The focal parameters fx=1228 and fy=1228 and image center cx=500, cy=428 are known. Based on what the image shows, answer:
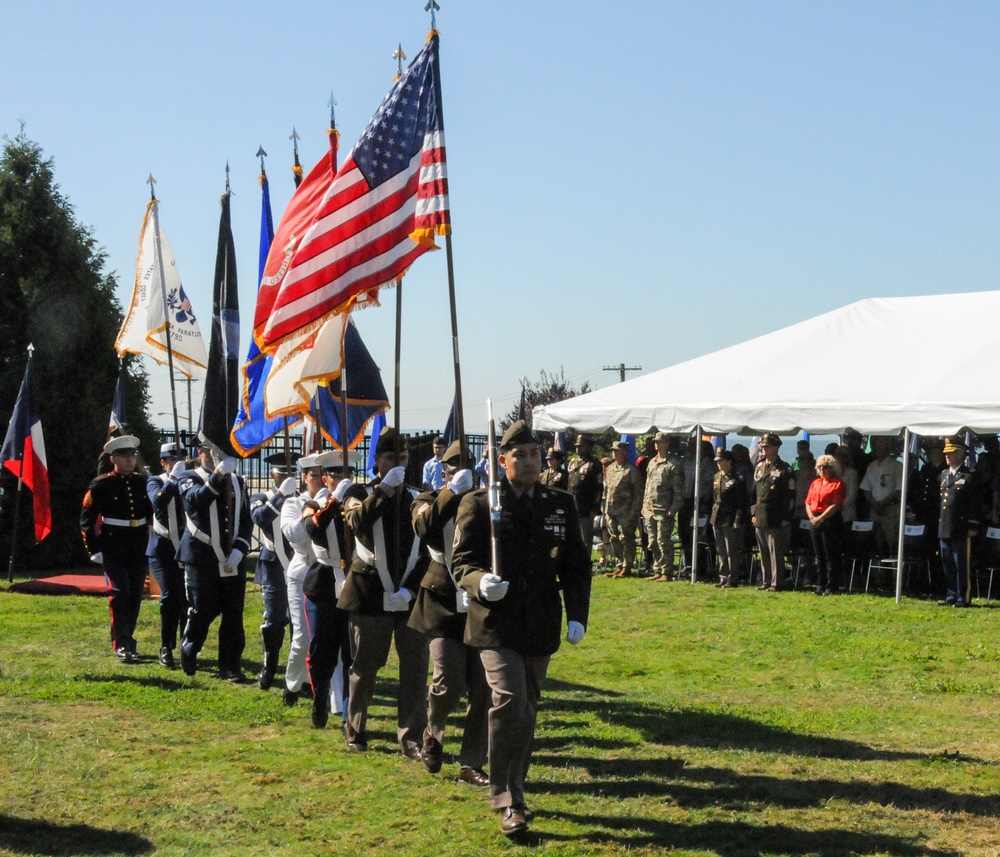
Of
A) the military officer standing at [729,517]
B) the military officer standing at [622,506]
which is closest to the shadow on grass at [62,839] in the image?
Result: the military officer standing at [729,517]

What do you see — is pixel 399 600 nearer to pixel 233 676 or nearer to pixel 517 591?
pixel 517 591

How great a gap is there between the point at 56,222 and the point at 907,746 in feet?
58.7

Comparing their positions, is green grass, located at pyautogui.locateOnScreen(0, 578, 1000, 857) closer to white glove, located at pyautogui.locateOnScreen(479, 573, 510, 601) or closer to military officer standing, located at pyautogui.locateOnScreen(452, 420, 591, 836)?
military officer standing, located at pyautogui.locateOnScreen(452, 420, 591, 836)

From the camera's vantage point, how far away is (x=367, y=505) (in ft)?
25.2

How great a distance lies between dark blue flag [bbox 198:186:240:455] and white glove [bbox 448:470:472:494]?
4.48m

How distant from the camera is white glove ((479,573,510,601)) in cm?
610

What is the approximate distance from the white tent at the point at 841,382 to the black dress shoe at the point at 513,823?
33.4ft

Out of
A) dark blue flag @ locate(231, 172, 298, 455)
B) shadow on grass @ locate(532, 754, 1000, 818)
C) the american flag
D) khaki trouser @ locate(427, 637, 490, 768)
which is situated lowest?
shadow on grass @ locate(532, 754, 1000, 818)

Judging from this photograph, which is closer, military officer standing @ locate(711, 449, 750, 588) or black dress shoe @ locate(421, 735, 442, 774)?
black dress shoe @ locate(421, 735, 442, 774)

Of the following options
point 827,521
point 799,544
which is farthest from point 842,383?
point 799,544

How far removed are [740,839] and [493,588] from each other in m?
1.72

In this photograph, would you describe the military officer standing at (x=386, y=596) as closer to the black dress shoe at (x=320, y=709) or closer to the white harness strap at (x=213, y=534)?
the black dress shoe at (x=320, y=709)

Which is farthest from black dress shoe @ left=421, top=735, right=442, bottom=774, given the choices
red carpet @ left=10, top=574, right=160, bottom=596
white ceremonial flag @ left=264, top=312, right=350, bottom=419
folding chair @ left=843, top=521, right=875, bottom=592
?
red carpet @ left=10, top=574, right=160, bottom=596

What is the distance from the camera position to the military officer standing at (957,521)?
14.5m
